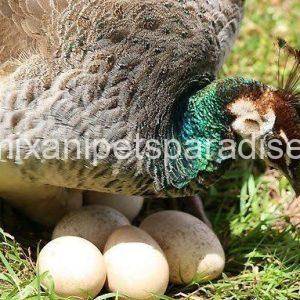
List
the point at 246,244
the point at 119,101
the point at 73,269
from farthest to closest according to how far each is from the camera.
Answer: the point at 246,244
the point at 119,101
the point at 73,269

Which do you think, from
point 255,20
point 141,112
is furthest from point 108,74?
point 255,20

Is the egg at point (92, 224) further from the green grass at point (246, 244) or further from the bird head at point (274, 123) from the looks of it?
the bird head at point (274, 123)

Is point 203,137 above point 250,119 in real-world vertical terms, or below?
below

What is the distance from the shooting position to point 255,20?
477cm

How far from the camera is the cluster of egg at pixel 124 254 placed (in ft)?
8.81

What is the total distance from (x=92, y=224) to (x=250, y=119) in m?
0.79

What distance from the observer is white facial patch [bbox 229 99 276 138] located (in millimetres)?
2768

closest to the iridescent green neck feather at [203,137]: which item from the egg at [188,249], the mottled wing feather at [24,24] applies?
the egg at [188,249]

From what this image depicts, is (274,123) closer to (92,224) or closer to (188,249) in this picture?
(188,249)

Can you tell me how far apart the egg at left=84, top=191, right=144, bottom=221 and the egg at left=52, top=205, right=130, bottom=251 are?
9.6 inches

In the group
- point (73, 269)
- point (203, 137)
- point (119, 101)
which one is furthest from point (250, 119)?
point (73, 269)

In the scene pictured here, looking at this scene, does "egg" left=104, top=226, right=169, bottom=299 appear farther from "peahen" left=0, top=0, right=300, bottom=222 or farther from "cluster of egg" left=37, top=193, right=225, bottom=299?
"peahen" left=0, top=0, right=300, bottom=222

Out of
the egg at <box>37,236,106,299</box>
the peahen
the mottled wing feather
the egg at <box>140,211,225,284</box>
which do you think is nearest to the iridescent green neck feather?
the peahen

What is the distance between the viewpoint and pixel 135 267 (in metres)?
2.71
